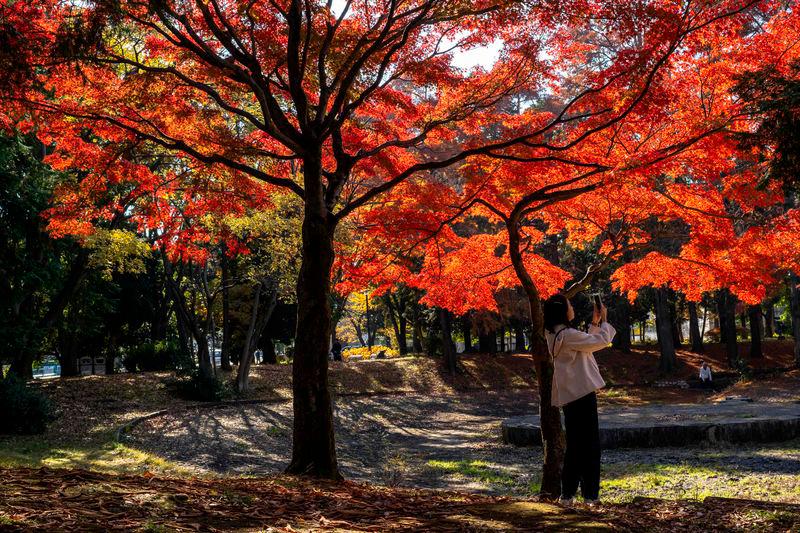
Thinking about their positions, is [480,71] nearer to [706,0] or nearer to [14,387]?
[706,0]

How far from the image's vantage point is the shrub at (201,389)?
21.7 m

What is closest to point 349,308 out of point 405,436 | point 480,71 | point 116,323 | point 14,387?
point 116,323

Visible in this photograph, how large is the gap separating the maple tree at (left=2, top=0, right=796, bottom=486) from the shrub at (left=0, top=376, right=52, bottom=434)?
4.26 m

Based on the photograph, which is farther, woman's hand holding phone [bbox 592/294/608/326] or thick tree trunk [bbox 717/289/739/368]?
thick tree trunk [bbox 717/289/739/368]

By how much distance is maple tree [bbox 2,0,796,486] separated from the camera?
725 centimetres

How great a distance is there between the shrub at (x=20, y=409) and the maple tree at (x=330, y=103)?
4.26 m

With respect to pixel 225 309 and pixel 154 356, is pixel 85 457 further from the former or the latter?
pixel 154 356

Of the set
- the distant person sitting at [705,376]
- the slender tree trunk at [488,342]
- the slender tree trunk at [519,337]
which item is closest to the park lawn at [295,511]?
the distant person sitting at [705,376]

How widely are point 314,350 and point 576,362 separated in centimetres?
284

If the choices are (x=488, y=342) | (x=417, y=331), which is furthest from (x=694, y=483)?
(x=417, y=331)

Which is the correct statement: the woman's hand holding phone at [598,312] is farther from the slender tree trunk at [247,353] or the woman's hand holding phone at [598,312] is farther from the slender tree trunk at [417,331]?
the slender tree trunk at [417,331]

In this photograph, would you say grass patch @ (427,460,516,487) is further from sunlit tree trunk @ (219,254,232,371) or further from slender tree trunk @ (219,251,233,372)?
sunlit tree trunk @ (219,254,232,371)

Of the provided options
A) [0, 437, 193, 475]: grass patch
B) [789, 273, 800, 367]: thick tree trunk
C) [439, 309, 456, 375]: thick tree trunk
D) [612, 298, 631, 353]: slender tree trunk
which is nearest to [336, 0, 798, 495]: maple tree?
[0, 437, 193, 475]: grass patch

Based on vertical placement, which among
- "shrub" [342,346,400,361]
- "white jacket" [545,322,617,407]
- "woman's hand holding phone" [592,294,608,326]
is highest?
"woman's hand holding phone" [592,294,608,326]
